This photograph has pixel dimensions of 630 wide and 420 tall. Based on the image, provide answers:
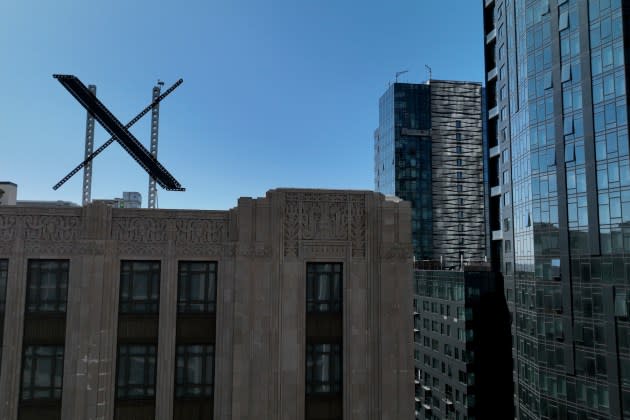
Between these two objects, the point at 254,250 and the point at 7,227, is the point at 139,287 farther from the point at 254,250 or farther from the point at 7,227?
the point at 7,227

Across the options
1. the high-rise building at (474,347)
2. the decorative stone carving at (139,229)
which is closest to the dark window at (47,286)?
the decorative stone carving at (139,229)

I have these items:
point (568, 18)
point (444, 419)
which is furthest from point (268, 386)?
point (444, 419)

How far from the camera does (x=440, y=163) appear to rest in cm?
11975

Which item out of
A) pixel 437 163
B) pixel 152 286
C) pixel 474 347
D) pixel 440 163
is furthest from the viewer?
pixel 440 163

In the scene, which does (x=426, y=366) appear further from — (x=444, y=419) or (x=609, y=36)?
(x=609, y=36)

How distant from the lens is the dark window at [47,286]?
1784cm

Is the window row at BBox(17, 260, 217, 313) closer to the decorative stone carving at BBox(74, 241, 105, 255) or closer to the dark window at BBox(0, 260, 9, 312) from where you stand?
the dark window at BBox(0, 260, 9, 312)

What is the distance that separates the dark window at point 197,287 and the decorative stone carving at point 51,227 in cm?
472

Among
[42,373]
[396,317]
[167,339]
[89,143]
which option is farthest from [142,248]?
[89,143]

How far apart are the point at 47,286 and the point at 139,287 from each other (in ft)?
12.2

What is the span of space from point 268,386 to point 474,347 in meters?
58.1

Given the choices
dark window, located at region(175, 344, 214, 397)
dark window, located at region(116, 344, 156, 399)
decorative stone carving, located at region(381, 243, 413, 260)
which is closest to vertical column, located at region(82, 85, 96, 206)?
dark window, located at region(116, 344, 156, 399)

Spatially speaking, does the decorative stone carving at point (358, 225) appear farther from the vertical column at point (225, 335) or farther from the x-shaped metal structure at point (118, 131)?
the x-shaped metal structure at point (118, 131)

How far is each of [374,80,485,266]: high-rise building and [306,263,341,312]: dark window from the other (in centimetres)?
10007
